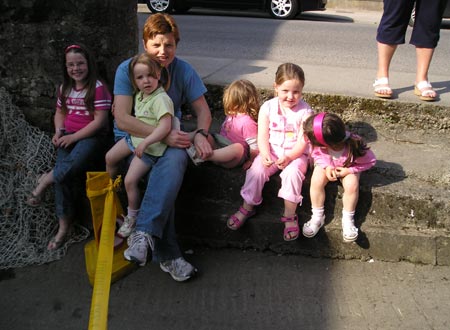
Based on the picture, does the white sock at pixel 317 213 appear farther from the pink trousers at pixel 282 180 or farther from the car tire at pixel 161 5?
the car tire at pixel 161 5

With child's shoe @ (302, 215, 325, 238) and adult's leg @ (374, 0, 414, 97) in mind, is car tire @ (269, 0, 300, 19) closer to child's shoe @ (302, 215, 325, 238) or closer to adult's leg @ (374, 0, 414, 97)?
adult's leg @ (374, 0, 414, 97)

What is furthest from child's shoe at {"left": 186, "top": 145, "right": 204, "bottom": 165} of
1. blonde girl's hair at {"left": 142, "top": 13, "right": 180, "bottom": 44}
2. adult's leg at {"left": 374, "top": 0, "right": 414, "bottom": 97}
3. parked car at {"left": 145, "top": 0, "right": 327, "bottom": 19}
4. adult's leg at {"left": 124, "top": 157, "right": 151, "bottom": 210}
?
parked car at {"left": 145, "top": 0, "right": 327, "bottom": 19}

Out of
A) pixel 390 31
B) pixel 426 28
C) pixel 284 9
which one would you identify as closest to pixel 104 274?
pixel 390 31

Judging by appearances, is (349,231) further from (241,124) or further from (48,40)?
(48,40)

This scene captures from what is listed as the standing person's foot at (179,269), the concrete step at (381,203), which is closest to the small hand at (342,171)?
the concrete step at (381,203)

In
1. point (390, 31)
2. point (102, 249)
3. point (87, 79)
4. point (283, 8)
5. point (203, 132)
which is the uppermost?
point (390, 31)

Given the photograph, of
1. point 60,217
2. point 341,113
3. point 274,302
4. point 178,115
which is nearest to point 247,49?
point 341,113

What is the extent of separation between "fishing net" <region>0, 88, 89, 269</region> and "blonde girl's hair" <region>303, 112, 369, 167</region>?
1584 millimetres

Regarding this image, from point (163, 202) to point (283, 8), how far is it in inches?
367

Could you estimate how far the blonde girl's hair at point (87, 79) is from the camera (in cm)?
326

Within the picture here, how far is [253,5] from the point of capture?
11570mm

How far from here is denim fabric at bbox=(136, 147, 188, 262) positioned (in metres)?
2.85

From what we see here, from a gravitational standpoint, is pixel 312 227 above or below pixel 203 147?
below

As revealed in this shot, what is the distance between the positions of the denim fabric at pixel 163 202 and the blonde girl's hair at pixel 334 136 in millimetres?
722
